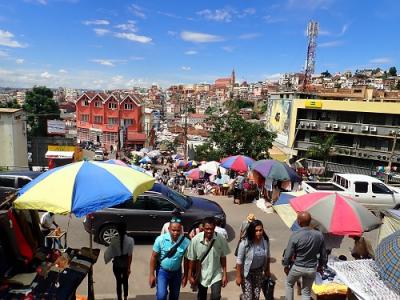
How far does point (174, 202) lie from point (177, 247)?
4478 mm

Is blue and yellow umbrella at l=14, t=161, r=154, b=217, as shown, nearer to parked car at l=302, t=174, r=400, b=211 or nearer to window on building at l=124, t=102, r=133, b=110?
parked car at l=302, t=174, r=400, b=211

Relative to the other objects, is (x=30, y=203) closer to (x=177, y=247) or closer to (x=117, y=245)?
(x=117, y=245)

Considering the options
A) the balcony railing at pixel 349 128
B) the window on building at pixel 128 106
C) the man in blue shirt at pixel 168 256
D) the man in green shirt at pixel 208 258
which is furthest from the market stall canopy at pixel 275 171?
the window on building at pixel 128 106

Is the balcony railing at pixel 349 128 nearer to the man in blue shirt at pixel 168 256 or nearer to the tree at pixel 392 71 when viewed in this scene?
the man in blue shirt at pixel 168 256

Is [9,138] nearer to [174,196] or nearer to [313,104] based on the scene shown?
[174,196]

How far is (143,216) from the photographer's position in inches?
360

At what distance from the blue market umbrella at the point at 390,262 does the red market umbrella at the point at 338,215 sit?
1.19 m

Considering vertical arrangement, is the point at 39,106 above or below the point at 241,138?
above

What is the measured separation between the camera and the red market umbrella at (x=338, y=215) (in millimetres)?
5750

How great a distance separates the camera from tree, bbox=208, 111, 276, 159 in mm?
26984

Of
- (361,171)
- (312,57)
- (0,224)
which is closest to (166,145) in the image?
(312,57)

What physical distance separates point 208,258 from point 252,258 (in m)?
0.74

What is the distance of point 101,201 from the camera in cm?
441

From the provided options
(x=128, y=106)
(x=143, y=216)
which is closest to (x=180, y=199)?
(x=143, y=216)
